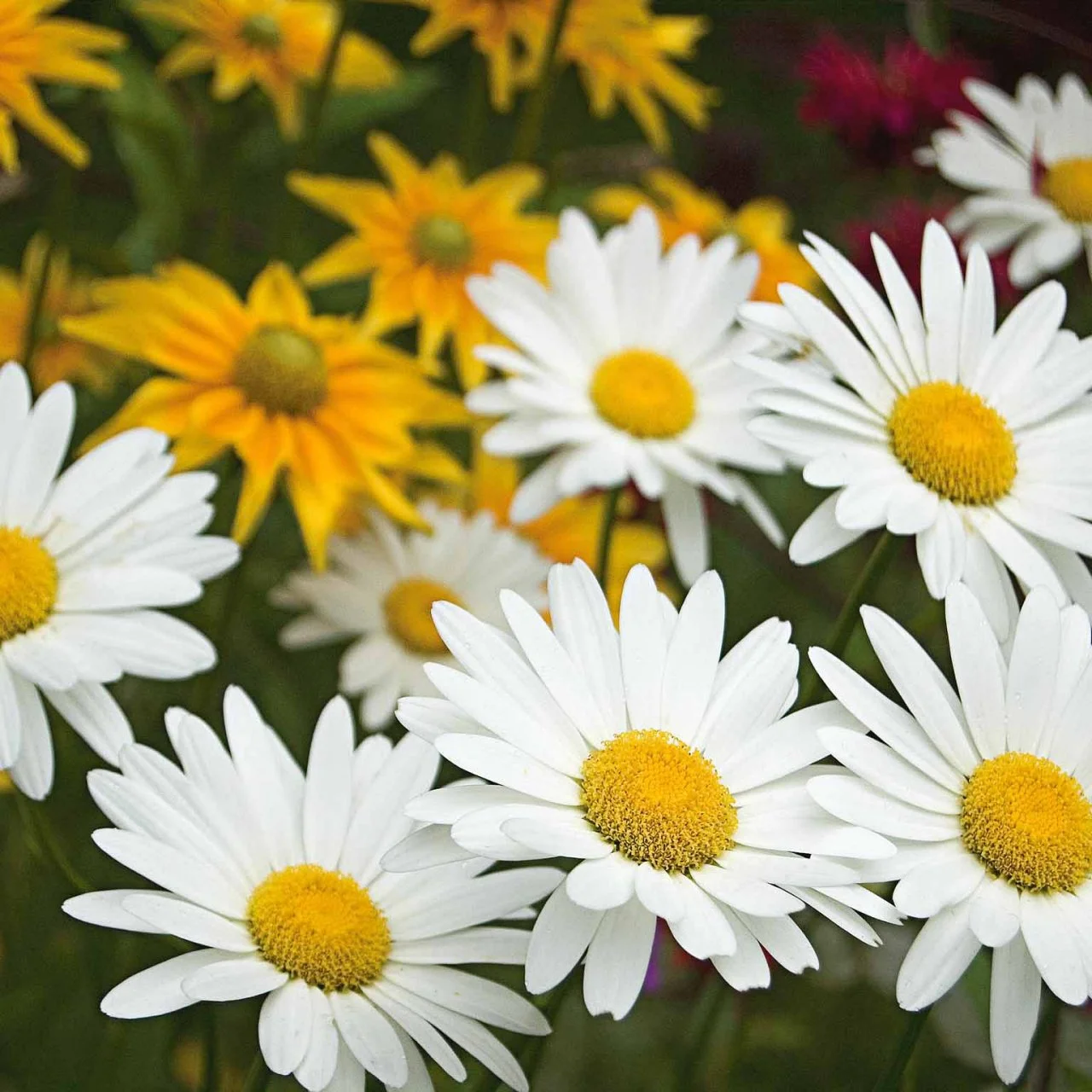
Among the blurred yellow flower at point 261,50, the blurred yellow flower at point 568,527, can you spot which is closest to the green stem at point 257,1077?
the blurred yellow flower at point 568,527

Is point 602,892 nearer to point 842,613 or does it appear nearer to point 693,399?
point 842,613

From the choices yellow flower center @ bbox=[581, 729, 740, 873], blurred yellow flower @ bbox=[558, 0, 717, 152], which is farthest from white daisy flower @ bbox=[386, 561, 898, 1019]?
blurred yellow flower @ bbox=[558, 0, 717, 152]

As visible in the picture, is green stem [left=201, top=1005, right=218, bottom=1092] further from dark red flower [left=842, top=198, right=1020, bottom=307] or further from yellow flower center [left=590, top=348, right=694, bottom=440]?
dark red flower [left=842, top=198, right=1020, bottom=307]

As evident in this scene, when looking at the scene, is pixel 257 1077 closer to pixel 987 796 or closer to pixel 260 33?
pixel 987 796

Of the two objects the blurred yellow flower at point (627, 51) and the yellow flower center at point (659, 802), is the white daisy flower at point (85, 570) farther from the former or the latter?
the blurred yellow flower at point (627, 51)

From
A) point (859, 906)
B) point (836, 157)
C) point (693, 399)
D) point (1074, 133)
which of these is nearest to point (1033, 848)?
point (859, 906)
